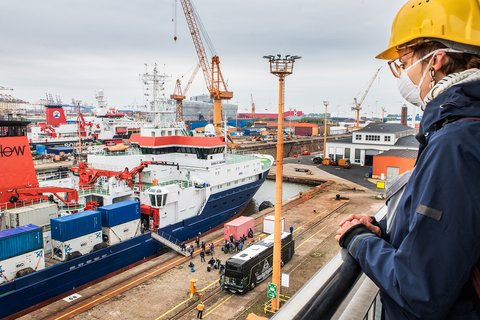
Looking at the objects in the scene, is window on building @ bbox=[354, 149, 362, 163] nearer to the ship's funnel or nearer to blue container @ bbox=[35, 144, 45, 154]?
blue container @ bbox=[35, 144, 45, 154]

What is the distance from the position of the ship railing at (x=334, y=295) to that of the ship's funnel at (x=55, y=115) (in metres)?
89.5

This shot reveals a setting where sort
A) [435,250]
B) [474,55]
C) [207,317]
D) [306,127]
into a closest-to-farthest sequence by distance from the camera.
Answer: [435,250] → [474,55] → [207,317] → [306,127]

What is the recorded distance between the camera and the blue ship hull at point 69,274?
15.4 metres

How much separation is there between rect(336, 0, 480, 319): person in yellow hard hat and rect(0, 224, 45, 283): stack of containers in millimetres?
17760

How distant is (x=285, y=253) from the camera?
20.3 m

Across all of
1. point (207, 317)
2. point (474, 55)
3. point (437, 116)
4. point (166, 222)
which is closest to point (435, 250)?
point (437, 116)

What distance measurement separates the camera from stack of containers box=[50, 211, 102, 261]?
17672 mm

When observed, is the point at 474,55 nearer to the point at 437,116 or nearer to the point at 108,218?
the point at 437,116

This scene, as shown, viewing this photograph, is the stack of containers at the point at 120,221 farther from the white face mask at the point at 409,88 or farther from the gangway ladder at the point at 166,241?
the white face mask at the point at 409,88

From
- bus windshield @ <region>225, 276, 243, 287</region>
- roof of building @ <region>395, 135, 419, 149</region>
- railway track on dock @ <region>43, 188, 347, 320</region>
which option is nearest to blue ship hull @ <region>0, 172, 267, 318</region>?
railway track on dock @ <region>43, 188, 347, 320</region>

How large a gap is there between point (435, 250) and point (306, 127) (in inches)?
4394

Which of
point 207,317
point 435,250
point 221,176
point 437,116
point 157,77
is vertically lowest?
point 207,317

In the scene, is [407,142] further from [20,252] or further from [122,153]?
[20,252]

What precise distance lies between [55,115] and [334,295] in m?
92.1
